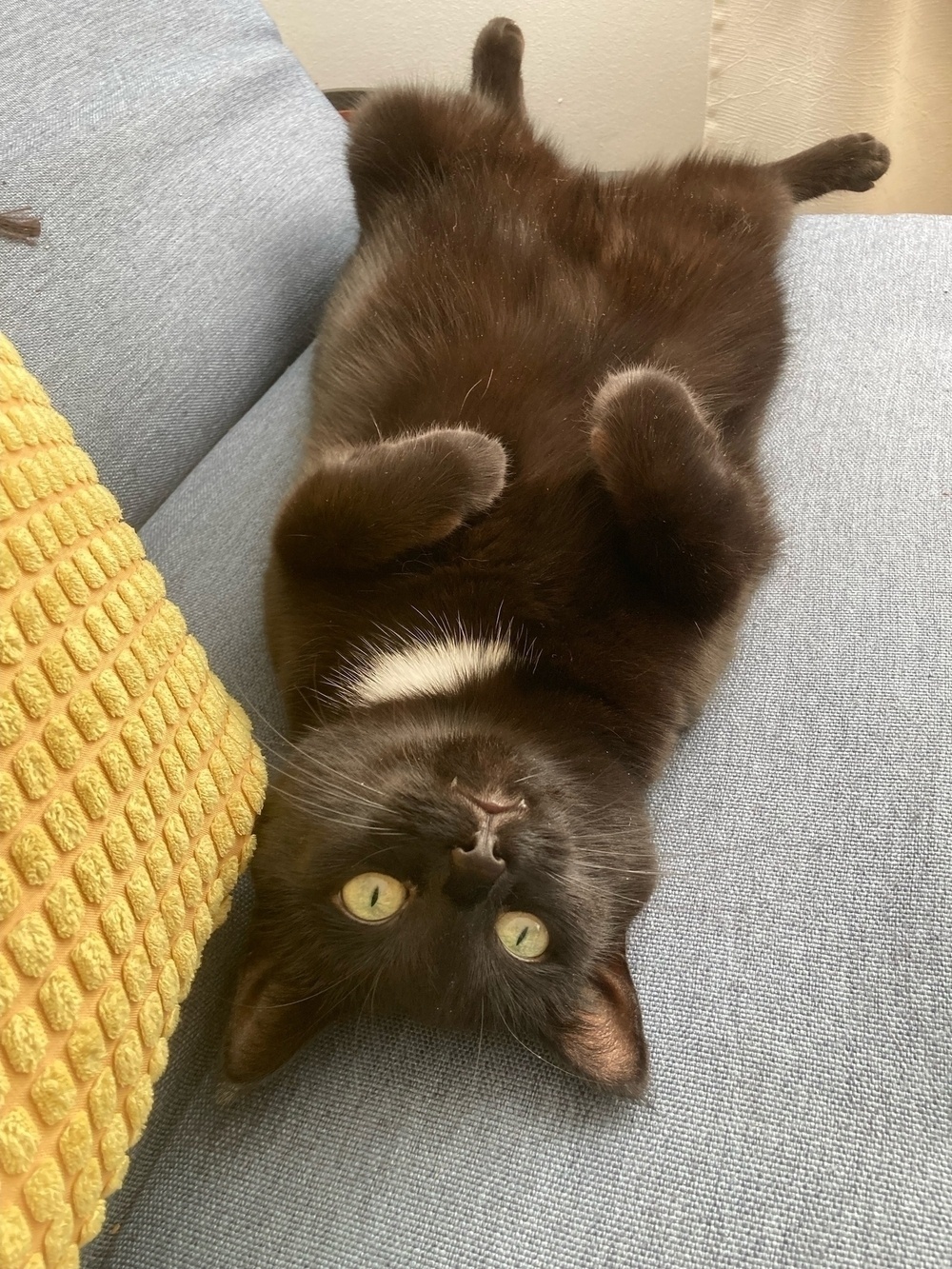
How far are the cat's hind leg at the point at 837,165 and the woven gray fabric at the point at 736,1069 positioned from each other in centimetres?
63

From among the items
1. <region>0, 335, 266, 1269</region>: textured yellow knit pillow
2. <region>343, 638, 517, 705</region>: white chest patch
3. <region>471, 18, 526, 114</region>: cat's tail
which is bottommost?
<region>343, 638, 517, 705</region>: white chest patch

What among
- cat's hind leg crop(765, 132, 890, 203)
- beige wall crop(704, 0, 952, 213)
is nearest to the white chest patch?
cat's hind leg crop(765, 132, 890, 203)

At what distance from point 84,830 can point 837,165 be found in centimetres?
140

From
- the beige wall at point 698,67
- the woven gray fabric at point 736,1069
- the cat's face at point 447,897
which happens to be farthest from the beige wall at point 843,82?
the cat's face at point 447,897

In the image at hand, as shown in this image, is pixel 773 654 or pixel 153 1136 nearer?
pixel 153 1136

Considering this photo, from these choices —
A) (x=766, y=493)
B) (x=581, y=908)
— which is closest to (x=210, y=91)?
(x=766, y=493)

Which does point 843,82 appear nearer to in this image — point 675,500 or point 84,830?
point 675,500

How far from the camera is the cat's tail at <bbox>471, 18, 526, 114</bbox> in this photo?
4.54 ft

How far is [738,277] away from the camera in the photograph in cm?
109

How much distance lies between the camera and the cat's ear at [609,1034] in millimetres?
691

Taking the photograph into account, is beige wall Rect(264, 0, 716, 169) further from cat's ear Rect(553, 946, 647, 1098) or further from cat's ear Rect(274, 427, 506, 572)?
cat's ear Rect(553, 946, 647, 1098)

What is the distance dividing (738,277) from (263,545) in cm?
67

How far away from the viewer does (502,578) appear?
0.89m

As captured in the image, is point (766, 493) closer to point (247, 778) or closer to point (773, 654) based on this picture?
point (773, 654)
